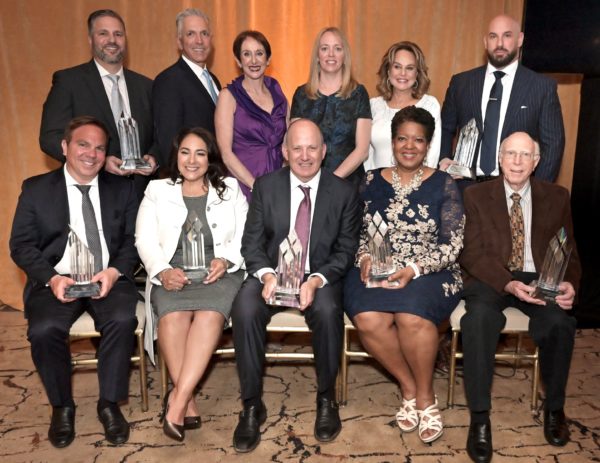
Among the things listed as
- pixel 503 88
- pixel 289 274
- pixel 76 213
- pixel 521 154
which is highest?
pixel 503 88

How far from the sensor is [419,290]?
292cm

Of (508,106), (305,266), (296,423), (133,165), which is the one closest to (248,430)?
(296,423)

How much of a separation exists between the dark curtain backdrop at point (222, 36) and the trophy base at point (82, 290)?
2165 mm

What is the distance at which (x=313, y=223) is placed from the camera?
3.05 metres

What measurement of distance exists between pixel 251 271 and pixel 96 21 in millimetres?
1777

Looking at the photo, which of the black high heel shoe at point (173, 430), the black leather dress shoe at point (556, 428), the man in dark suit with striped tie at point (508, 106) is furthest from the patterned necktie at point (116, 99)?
the black leather dress shoe at point (556, 428)

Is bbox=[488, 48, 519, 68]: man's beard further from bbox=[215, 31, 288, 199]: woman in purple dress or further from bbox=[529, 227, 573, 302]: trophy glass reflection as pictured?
bbox=[215, 31, 288, 199]: woman in purple dress

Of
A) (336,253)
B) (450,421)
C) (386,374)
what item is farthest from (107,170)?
(450,421)

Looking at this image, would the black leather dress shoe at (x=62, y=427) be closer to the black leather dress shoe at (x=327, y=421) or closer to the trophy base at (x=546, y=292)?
the black leather dress shoe at (x=327, y=421)

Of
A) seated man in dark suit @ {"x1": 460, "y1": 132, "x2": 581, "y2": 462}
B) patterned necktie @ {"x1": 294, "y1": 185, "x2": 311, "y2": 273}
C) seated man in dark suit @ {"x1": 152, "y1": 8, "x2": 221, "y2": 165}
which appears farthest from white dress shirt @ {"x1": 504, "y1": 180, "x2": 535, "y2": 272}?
seated man in dark suit @ {"x1": 152, "y1": 8, "x2": 221, "y2": 165}

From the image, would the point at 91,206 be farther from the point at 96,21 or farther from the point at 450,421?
the point at 450,421

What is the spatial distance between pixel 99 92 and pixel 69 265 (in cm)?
108

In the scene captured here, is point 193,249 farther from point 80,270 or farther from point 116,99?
point 116,99

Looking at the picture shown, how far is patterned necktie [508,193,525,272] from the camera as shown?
3.05 metres
